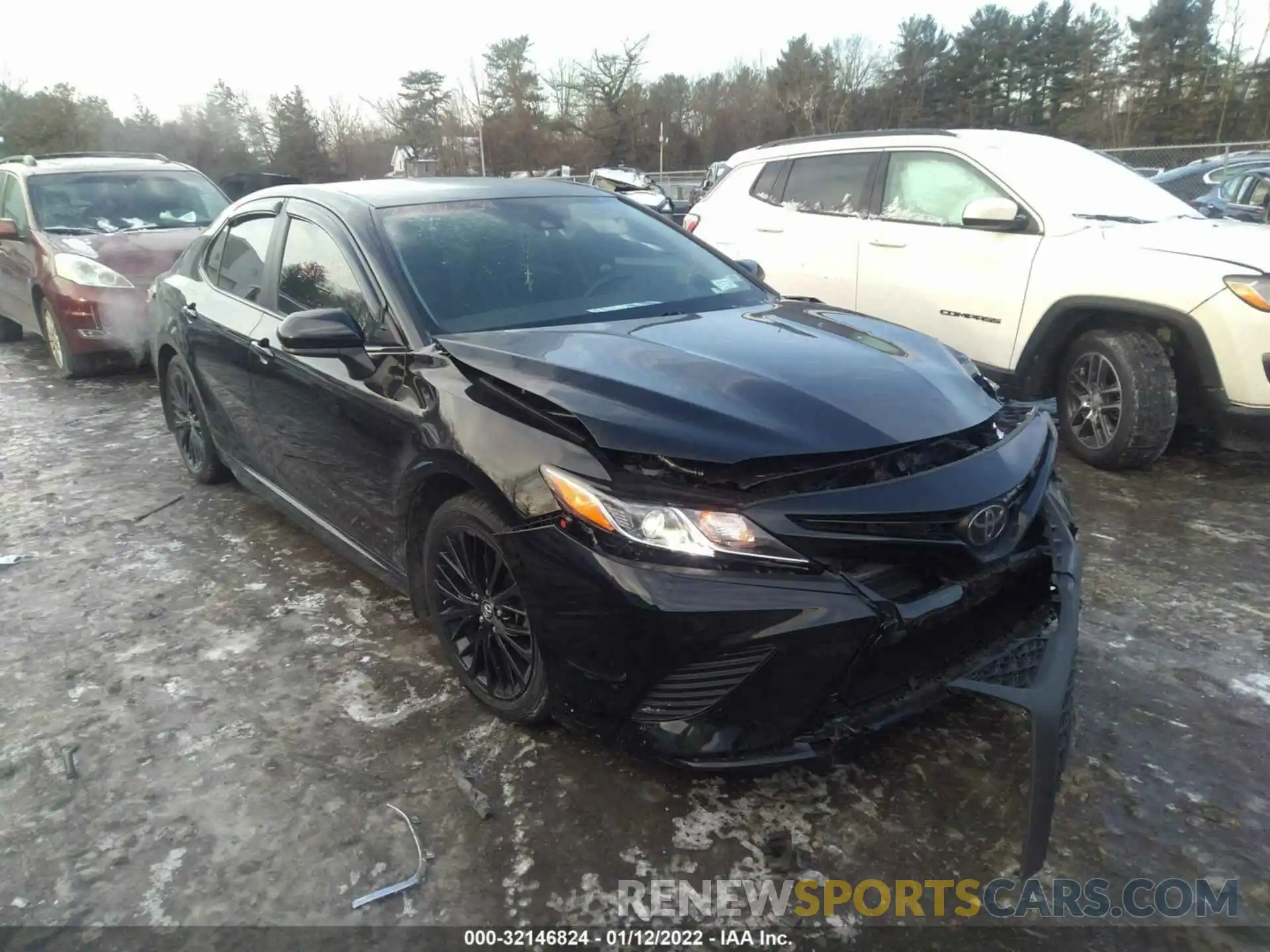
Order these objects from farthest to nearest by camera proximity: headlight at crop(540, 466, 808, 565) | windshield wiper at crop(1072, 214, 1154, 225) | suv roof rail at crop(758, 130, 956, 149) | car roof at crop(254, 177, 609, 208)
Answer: suv roof rail at crop(758, 130, 956, 149) → windshield wiper at crop(1072, 214, 1154, 225) → car roof at crop(254, 177, 609, 208) → headlight at crop(540, 466, 808, 565)

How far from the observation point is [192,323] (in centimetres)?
437

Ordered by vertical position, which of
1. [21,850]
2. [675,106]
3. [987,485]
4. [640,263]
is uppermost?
[675,106]

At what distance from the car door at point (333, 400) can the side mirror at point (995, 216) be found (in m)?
3.49

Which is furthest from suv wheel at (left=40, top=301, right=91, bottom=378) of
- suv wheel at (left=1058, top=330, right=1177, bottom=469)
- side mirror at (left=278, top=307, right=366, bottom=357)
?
suv wheel at (left=1058, top=330, right=1177, bottom=469)

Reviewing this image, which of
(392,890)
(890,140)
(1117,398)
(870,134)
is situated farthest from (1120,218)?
(392,890)

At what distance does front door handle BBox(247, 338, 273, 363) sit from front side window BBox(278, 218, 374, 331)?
6.5 inches

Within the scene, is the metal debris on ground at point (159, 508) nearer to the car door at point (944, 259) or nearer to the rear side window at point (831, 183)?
the car door at point (944, 259)

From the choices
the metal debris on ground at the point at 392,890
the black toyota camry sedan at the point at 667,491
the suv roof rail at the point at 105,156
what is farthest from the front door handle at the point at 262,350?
the suv roof rail at the point at 105,156

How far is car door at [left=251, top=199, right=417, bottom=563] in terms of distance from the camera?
2926 millimetres

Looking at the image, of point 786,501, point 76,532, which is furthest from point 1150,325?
point 76,532

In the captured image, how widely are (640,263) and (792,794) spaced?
2.13 meters

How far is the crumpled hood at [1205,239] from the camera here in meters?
4.24

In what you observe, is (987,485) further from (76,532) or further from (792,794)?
(76,532)

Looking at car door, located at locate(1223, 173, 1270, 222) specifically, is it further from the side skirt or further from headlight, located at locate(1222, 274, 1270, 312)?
the side skirt
